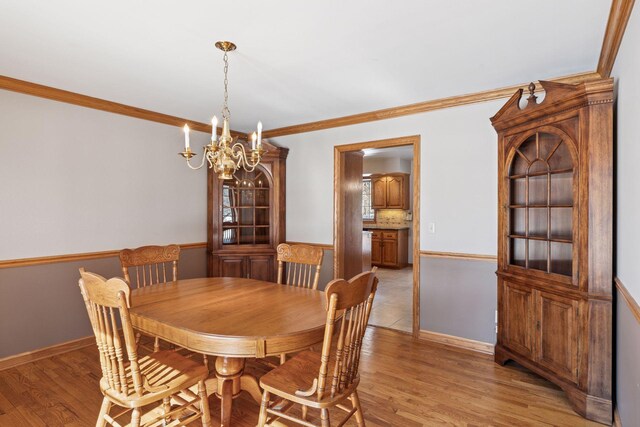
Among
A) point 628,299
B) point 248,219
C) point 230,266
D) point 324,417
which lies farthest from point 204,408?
point 248,219

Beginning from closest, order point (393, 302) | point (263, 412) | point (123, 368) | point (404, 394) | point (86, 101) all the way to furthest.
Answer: point (123, 368)
point (263, 412)
point (404, 394)
point (86, 101)
point (393, 302)

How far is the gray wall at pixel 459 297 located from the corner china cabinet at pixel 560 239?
0.84ft

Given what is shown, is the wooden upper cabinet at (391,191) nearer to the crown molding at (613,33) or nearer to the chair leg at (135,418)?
the crown molding at (613,33)

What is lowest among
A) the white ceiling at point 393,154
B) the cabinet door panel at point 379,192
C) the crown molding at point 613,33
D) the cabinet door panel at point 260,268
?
the cabinet door panel at point 260,268

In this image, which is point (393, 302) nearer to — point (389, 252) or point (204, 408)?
point (389, 252)

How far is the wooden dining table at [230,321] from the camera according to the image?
1668 millimetres

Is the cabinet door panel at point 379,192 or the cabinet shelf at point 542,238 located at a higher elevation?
the cabinet door panel at point 379,192

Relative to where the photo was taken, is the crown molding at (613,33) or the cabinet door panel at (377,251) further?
the cabinet door panel at (377,251)

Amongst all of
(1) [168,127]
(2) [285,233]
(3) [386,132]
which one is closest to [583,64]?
(3) [386,132]

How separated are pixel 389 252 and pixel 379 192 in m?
1.46

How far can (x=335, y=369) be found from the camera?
5.49 feet

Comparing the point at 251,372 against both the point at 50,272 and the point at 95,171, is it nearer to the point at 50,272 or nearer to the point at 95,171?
the point at 50,272

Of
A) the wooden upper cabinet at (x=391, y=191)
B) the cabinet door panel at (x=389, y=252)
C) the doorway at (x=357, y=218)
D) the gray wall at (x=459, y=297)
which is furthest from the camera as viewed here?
the wooden upper cabinet at (x=391, y=191)

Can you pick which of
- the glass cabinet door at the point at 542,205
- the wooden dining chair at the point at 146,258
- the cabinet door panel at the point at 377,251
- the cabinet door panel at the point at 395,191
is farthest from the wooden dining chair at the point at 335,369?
the cabinet door panel at the point at 395,191
